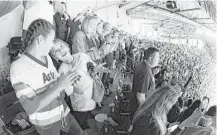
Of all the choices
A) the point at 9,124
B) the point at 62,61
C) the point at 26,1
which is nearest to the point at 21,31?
the point at 26,1

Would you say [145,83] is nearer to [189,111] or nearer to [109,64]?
[109,64]

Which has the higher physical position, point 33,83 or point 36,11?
point 36,11

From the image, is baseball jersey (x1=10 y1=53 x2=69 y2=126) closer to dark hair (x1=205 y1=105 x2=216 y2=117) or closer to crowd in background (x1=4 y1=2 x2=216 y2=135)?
crowd in background (x1=4 y1=2 x2=216 y2=135)

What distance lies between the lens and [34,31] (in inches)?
78.2

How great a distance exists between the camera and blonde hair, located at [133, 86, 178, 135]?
2465 mm

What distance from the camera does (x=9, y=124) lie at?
202 centimetres

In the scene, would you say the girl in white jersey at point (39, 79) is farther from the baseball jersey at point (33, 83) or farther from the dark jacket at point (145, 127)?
the dark jacket at point (145, 127)

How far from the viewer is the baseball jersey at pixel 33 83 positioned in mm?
1957

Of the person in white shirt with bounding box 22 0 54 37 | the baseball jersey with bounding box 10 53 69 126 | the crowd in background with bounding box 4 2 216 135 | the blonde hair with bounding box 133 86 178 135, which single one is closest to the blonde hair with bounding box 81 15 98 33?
the crowd in background with bounding box 4 2 216 135

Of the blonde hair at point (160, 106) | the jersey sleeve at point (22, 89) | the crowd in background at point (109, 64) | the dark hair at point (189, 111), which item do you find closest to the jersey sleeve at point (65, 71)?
the crowd in background at point (109, 64)

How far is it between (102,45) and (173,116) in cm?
95

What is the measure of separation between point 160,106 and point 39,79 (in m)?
1.08

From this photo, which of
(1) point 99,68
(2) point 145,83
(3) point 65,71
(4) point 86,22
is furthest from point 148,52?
(3) point 65,71

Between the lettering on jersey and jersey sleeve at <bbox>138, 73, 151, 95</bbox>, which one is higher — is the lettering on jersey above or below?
above
